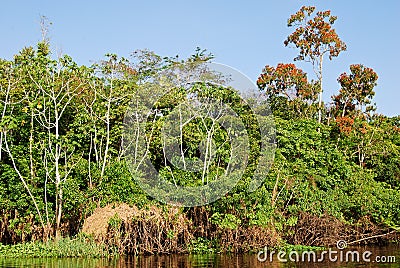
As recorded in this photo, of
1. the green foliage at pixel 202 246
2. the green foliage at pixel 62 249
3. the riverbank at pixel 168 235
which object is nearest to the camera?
the green foliage at pixel 62 249

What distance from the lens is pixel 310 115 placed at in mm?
19781

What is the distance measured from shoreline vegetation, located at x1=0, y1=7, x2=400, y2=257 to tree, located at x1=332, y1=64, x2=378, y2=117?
421 cm

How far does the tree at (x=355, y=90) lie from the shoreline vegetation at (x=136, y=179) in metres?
4.21

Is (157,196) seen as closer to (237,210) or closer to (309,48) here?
(237,210)

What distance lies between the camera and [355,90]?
20.4 m

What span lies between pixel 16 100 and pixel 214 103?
4771mm

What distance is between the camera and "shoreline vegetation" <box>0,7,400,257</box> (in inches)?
511

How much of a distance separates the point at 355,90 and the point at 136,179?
32.7ft

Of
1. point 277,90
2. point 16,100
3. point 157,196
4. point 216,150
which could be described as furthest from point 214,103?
point 277,90

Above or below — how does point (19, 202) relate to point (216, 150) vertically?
below

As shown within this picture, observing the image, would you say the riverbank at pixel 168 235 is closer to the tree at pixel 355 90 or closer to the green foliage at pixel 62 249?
the green foliage at pixel 62 249

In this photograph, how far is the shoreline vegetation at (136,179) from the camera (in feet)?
42.6

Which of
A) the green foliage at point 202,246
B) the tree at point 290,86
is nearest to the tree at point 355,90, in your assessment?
the tree at point 290,86

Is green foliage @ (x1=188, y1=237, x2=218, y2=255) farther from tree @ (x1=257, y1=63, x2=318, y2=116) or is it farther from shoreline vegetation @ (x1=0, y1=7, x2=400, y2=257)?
tree @ (x1=257, y1=63, x2=318, y2=116)
